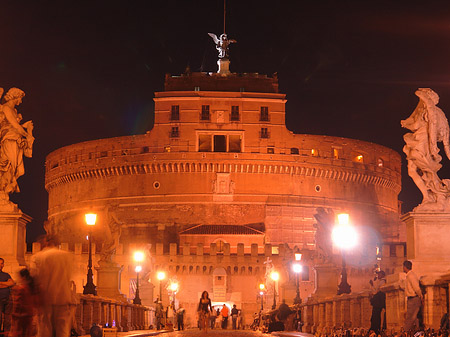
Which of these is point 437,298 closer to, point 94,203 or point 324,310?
point 324,310

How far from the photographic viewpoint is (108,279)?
72.8ft

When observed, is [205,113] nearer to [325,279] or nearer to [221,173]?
[221,173]

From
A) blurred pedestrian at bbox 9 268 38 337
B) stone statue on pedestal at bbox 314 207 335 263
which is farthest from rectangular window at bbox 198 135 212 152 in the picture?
blurred pedestrian at bbox 9 268 38 337

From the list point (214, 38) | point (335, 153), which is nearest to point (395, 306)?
point (335, 153)

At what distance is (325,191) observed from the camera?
65562 mm

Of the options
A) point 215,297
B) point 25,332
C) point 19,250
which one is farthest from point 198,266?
point 25,332

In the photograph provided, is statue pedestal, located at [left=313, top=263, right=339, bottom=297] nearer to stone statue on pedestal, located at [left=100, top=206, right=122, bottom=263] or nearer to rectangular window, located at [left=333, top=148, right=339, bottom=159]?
stone statue on pedestal, located at [left=100, top=206, right=122, bottom=263]

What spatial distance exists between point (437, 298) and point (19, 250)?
21.8ft

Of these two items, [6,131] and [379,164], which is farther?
[379,164]

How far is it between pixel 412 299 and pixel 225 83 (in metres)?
54.6

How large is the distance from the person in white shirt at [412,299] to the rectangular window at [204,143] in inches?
2079

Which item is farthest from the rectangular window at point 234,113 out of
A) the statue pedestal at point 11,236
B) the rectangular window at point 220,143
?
the statue pedestal at point 11,236

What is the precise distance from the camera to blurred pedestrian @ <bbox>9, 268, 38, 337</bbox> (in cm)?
899

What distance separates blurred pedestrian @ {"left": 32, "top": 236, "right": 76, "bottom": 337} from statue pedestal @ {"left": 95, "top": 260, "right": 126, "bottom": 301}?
1223 cm
